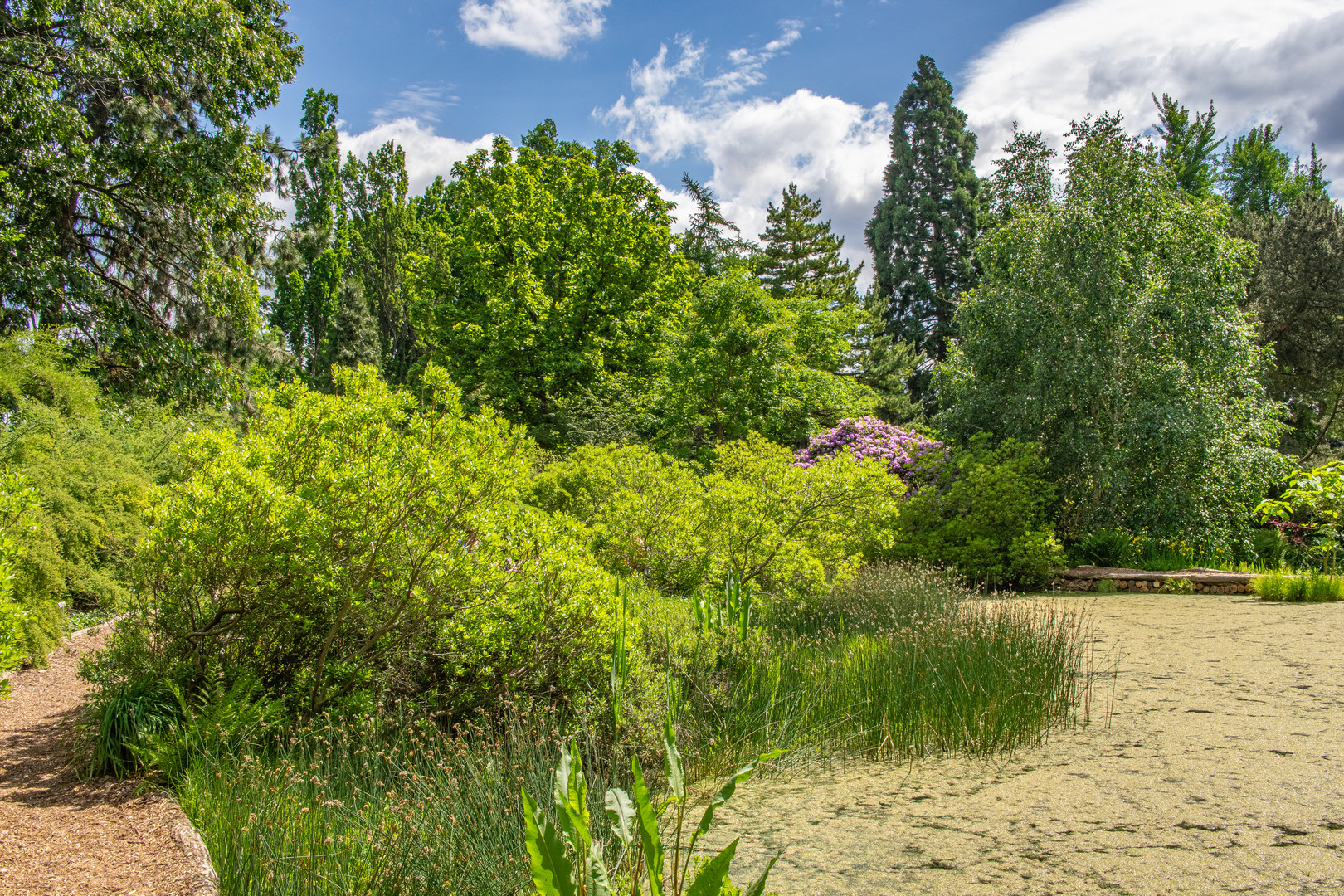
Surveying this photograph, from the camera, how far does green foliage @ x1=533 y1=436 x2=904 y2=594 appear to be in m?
5.72

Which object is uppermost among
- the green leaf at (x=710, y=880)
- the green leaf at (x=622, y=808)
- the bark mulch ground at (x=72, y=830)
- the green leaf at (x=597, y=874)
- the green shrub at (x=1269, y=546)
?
the green shrub at (x=1269, y=546)

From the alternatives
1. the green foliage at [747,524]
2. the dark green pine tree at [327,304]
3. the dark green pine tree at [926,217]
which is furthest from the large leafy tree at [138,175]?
the dark green pine tree at [926,217]

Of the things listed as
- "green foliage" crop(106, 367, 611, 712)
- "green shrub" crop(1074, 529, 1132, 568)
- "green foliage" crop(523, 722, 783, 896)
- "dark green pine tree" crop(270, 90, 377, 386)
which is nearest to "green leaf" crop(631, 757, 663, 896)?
"green foliage" crop(523, 722, 783, 896)

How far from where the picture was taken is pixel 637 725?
3.72 m

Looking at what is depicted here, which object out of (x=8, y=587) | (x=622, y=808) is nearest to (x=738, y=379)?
(x=8, y=587)

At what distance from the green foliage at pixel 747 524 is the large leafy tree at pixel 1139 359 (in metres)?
5.45

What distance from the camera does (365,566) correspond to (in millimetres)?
3570

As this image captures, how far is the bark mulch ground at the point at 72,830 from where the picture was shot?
2.56 m

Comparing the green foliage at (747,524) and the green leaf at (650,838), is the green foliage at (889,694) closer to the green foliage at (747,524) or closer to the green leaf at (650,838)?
the green foliage at (747,524)

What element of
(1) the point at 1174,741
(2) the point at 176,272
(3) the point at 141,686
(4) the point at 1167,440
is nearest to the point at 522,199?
(2) the point at 176,272

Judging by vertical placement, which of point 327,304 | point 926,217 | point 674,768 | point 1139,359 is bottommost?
point 674,768

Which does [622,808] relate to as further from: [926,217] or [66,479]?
[926,217]

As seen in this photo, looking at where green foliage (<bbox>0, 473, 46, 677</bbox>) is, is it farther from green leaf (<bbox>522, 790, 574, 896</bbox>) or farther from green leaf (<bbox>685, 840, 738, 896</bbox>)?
green leaf (<bbox>685, 840, 738, 896</bbox>)

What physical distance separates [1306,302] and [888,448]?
1227 cm
